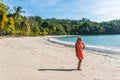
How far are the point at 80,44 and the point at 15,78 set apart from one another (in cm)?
416

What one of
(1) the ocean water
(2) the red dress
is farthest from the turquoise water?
(2) the red dress

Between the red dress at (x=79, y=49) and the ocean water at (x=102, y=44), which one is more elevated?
the red dress at (x=79, y=49)

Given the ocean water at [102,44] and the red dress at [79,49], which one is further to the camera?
the ocean water at [102,44]

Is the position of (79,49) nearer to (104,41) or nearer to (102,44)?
(102,44)

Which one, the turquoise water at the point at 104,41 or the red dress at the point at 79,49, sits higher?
the red dress at the point at 79,49

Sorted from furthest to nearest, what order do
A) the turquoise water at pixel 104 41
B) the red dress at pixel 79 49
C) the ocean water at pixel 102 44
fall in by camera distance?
the turquoise water at pixel 104 41, the ocean water at pixel 102 44, the red dress at pixel 79 49

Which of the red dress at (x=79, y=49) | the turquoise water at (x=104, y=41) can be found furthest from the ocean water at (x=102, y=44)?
the red dress at (x=79, y=49)

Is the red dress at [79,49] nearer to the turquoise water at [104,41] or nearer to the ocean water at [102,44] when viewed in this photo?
the ocean water at [102,44]

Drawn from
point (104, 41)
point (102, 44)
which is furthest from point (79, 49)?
point (104, 41)

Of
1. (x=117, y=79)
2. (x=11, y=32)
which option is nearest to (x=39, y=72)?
(x=117, y=79)

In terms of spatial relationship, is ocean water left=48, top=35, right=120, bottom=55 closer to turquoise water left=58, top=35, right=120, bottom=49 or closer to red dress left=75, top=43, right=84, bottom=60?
turquoise water left=58, top=35, right=120, bottom=49

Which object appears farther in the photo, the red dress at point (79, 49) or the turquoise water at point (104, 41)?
the turquoise water at point (104, 41)

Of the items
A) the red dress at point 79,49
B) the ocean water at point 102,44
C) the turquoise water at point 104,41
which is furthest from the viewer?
the turquoise water at point 104,41

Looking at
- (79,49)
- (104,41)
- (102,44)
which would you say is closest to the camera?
(79,49)
